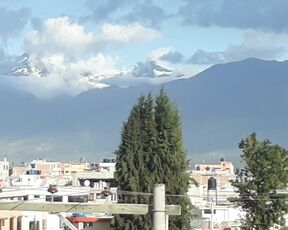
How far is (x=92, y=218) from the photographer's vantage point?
50.1 meters

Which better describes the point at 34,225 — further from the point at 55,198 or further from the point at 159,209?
the point at 159,209

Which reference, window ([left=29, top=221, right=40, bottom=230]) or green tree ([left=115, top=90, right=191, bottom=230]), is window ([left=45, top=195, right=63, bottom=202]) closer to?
window ([left=29, top=221, right=40, bottom=230])

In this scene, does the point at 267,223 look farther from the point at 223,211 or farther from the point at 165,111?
the point at 223,211

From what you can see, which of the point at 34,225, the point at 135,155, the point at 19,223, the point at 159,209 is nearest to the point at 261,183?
the point at 135,155

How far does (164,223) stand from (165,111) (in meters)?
34.0

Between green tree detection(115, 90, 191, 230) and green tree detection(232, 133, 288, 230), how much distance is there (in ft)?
8.98

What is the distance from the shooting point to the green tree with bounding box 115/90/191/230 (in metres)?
44.6

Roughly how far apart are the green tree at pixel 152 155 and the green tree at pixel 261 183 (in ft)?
8.98

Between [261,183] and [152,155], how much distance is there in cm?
544

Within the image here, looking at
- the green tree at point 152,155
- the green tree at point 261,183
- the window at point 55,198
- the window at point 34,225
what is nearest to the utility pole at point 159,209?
the green tree at point 152,155

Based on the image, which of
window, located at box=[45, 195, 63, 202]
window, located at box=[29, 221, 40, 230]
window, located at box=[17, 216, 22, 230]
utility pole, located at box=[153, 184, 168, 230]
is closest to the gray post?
utility pole, located at box=[153, 184, 168, 230]

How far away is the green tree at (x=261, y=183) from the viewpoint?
146ft

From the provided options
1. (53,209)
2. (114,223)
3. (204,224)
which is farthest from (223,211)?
(53,209)

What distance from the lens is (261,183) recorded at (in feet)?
147
